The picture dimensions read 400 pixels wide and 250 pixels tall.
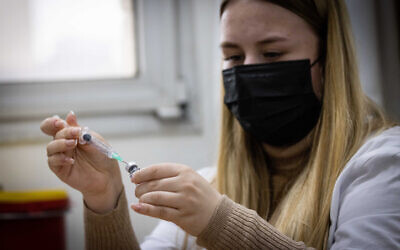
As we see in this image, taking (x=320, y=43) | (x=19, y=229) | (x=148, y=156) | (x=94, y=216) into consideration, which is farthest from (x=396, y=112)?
(x=19, y=229)

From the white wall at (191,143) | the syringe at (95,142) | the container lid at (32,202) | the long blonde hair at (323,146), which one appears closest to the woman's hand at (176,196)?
the syringe at (95,142)

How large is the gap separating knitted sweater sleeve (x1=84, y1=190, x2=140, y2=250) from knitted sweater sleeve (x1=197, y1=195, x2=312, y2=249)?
329 mm

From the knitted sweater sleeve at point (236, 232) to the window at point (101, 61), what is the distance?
2.93 ft

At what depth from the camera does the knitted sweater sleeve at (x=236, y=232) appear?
701mm

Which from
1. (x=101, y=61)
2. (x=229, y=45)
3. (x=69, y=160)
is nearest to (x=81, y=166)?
(x=69, y=160)

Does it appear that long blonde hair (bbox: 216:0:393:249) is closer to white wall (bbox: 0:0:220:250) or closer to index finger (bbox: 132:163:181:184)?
index finger (bbox: 132:163:181:184)

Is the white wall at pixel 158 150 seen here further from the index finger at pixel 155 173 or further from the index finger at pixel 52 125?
the index finger at pixel 155 173

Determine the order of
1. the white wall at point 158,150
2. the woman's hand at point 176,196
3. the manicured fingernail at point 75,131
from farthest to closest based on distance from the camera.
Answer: the white wall at point 158,150, the manicured fingernail at point 75,131, the woman's hand at point 176,196

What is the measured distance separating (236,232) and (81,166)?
1.38 ft

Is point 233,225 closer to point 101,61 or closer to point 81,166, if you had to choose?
point 81,166

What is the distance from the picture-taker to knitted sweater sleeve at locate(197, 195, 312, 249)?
0.70m

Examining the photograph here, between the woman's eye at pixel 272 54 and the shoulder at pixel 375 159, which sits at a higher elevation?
the woman's eye at pixel 272 54

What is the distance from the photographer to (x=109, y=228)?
975 millimetres

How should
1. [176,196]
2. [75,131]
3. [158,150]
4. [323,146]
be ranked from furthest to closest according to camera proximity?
[158,150] < [323,146] < [75,131] < [176,196]
